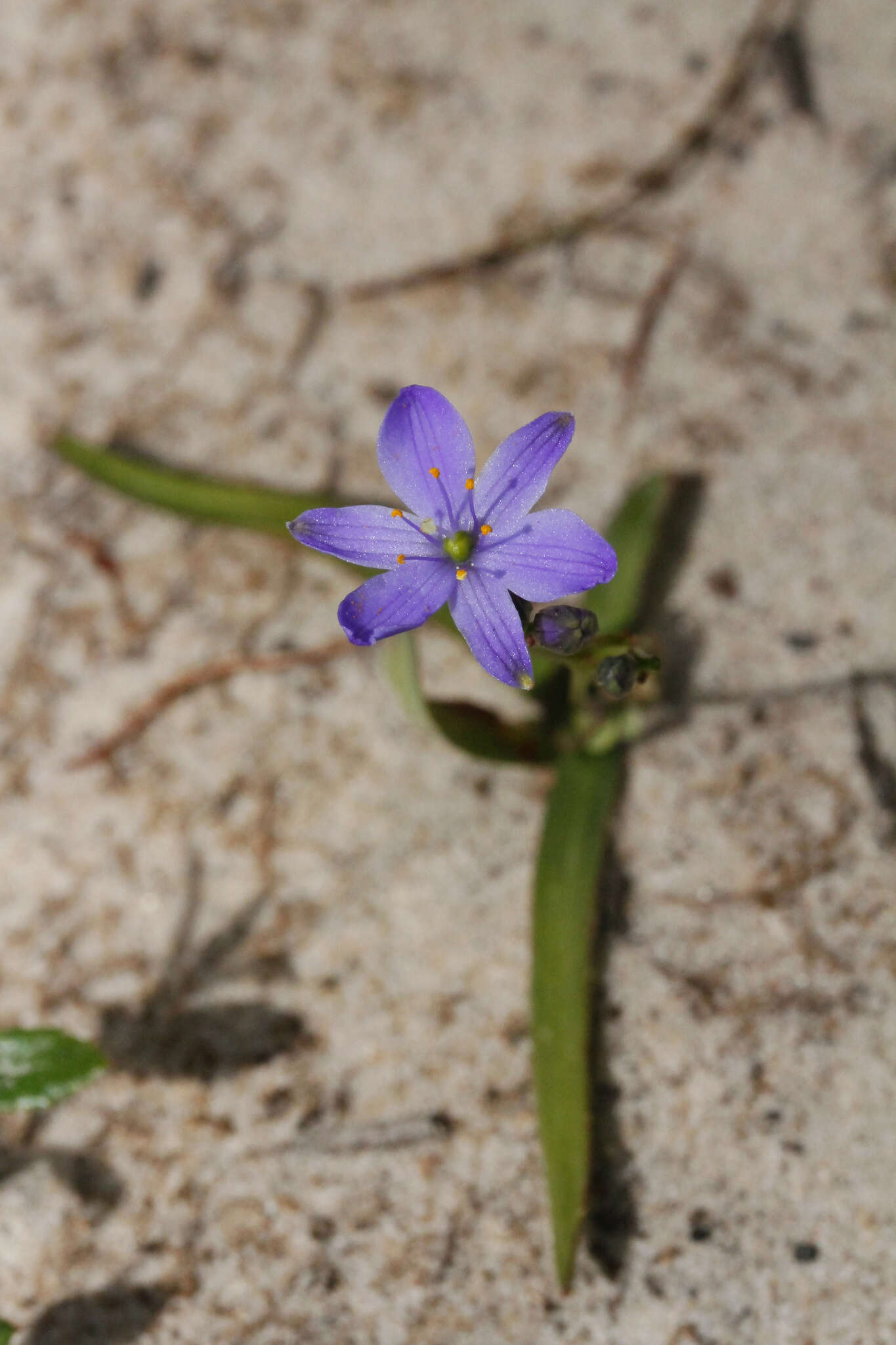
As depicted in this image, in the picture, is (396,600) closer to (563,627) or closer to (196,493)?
(563,627)

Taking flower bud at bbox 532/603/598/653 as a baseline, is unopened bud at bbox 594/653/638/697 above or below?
below

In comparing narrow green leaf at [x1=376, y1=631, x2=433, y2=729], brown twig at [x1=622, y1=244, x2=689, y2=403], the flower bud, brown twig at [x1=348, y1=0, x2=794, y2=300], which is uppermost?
Result: brown twig at [x1=348, y1=0, x2=794, y2=300]

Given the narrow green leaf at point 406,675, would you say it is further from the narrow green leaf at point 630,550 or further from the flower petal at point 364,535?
the narrow green leaf at point 630,550

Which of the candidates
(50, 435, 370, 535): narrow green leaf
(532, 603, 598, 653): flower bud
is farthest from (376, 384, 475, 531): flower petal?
(50, 435, 370, 535): narrow green leaf

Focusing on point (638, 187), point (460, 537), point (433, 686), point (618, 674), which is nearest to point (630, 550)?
point (433, 686)

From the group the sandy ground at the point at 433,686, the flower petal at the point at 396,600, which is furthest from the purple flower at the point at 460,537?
the sandy ground at the point at 433,686

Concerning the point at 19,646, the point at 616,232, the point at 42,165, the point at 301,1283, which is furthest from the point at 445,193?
the point at 301,1283

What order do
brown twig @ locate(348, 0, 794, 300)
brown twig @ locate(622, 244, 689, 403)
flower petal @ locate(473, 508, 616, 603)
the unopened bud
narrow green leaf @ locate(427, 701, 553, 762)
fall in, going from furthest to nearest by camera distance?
brown twig @ locate(348, 0, 794, 300)
brown twig @ locate(622, 244, 689, 403)
narrow green leaf @ locate(427, 701, 553, 762)
the unopened bud
flower petal @ locate(473, 508, 616, 603)

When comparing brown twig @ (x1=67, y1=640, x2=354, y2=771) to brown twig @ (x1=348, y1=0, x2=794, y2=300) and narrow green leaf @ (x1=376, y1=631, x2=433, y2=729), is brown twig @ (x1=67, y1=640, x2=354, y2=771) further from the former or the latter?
brown twig @ (x1=348, y1=0, x2=794, y2=300)
